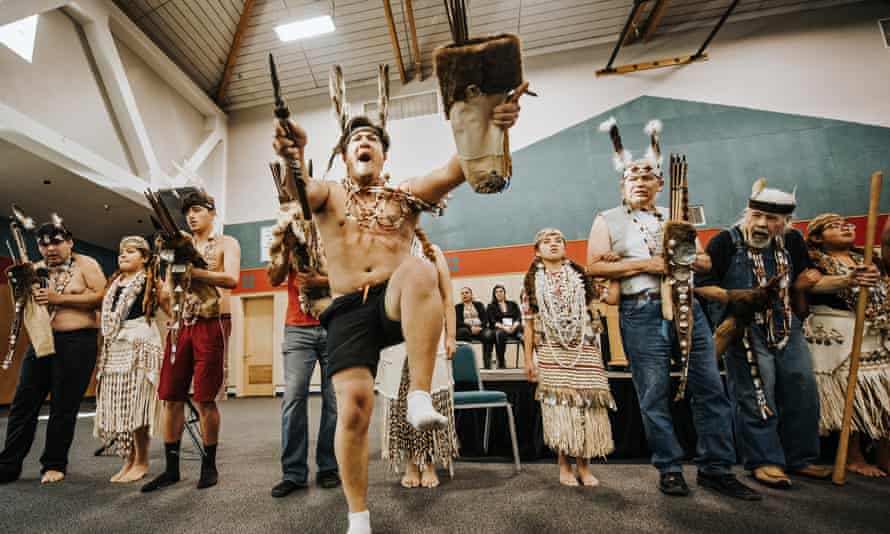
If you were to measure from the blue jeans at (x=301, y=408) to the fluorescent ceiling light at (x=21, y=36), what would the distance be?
6.48 m

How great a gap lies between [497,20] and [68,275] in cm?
798

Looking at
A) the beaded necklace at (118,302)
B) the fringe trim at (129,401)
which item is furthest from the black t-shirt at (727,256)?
the beaded necklace at (118,302)

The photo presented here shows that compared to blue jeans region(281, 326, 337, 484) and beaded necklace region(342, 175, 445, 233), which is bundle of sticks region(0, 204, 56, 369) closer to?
blue jeans region(281, 326, 337, 484)

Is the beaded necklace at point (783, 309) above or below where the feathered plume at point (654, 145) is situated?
below

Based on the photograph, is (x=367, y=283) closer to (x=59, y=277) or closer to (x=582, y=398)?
(x=582, y=398)

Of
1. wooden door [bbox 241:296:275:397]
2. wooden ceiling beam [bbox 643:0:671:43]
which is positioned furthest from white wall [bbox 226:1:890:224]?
wooden door [bbox 241:296:275:397]

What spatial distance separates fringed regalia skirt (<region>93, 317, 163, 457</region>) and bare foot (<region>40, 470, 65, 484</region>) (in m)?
0.27

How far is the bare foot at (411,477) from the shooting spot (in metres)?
2.42

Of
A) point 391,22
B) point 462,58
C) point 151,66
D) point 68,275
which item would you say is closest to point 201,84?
point 151,66

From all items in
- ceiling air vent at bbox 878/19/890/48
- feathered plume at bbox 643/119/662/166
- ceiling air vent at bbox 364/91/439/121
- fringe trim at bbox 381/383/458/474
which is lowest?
fringe trim at bbox 381/383/458/474

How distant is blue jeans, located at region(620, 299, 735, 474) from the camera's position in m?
2.11

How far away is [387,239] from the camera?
5.04ft

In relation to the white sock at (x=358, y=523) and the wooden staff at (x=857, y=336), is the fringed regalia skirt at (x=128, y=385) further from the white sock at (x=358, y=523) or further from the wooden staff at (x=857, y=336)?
the wooden staff at (x=857, y=336)

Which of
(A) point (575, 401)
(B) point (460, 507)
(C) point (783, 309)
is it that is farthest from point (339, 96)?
(C) point (783, 309)
